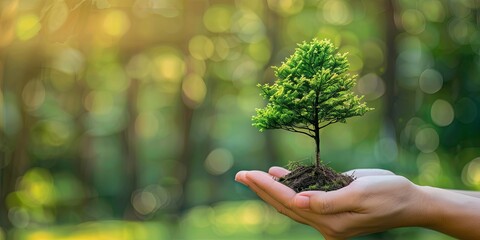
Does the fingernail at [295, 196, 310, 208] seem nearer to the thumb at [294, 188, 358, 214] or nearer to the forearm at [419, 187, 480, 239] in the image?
the thumb at [294, 188, 358, 214]

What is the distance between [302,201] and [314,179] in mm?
186

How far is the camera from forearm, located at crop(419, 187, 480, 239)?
1.37 meters

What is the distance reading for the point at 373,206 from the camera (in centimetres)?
124

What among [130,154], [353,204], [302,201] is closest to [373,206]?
[353,204]

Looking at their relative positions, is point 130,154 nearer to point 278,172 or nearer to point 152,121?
point 152,121

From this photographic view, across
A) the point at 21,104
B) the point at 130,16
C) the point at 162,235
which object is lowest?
the point at 162,235

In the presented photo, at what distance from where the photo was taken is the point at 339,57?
1.39 m

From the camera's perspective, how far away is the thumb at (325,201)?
119 cm

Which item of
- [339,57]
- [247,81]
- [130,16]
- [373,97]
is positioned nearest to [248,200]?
[247,81]

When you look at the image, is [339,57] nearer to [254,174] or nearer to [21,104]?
[254,174]

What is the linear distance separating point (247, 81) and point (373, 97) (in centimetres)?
51

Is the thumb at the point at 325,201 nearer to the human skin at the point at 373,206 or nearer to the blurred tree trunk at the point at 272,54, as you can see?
the human skin at the point at 373,206

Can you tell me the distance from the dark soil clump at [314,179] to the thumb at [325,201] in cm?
11

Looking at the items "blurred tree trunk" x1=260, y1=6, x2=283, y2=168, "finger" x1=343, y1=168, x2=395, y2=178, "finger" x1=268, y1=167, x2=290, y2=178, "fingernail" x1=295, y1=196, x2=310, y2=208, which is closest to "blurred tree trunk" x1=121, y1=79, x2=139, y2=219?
"blurred tree trunk" x1=260, y1=6, x2=283, y2=168
